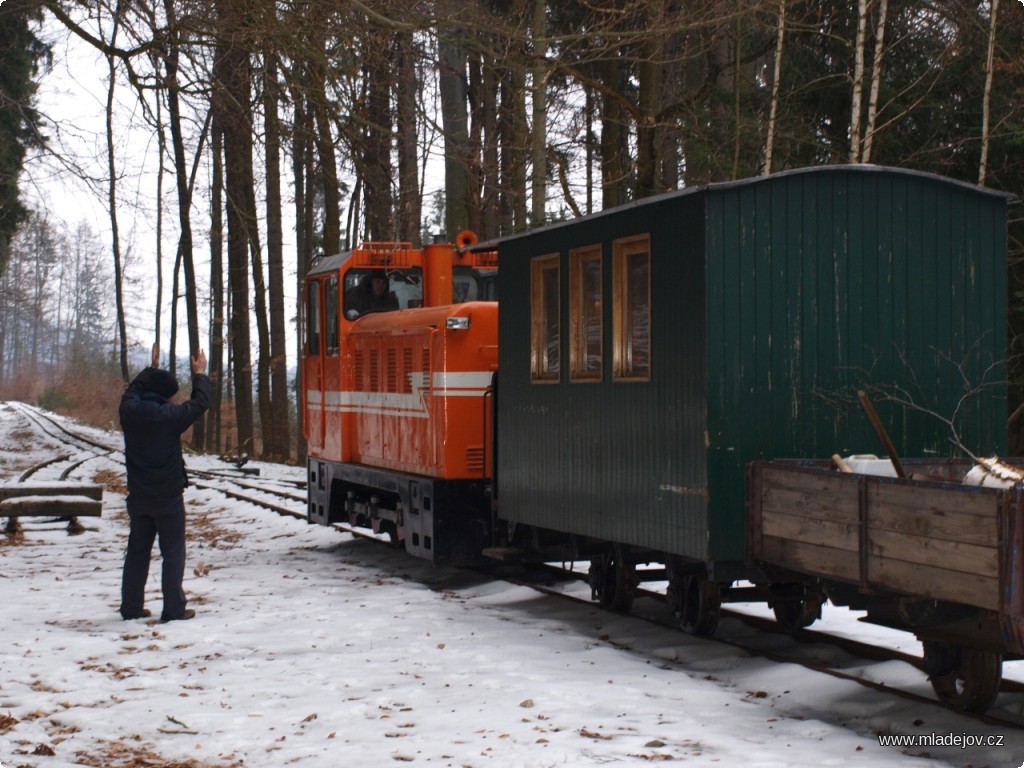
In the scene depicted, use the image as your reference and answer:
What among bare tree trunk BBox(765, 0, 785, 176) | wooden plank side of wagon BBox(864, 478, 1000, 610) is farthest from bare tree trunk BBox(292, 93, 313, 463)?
wooden plank side of wagon BBox(864, 478, 1000, 610)

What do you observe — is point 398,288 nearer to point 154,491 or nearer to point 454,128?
point 154,491

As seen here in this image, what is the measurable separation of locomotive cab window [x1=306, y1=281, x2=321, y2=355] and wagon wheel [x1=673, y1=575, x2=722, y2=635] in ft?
20.5

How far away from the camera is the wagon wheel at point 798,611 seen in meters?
8.36

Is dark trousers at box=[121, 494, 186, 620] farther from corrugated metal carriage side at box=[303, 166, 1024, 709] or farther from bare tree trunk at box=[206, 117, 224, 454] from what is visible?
bare tree trunk at box=[206, 117, 224, 454]

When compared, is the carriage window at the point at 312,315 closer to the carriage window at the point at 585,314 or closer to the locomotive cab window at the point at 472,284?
the locomotive cab window at the point at 472,284

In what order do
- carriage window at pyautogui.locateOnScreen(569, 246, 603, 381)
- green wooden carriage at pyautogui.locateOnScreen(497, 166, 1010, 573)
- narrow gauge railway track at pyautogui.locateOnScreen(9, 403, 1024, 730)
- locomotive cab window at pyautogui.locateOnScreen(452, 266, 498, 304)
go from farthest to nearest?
locomotive cab window at pyautogui.locateOnScreen(452, 266, 498, 304) < carriage window at pyautogui.locateOnScreen(569, 246, 603, 381) < green wooden carriage at pyautogui.locateOnScreen(497, 166, 1010, 573) < narrow gauge railway track at pyautogui.locateOnScreen(9, 403, 1024, 730)

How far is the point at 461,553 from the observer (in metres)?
11.2

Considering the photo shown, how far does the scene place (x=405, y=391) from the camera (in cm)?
1208

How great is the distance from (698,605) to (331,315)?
6.13 m

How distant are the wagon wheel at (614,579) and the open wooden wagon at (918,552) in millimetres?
2013

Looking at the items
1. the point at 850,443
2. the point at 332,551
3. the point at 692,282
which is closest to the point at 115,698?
the point at 692,282

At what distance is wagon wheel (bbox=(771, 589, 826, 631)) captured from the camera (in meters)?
8.36

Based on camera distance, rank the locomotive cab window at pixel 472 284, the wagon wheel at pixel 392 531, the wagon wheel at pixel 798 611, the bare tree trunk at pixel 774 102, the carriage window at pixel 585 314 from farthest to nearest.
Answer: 1. the bare tree trunk at pixel 774 102
2. the wagon wheel at pixel 392 531
3. the locomotive cab window at pixel 472 284
4. the carriage window at pixel 585 314
5. the wagon wheel at pixel 798 611

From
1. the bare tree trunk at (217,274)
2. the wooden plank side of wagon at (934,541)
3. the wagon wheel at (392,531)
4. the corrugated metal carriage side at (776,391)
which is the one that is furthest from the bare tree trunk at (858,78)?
the bare tree trunk at (217,274)
